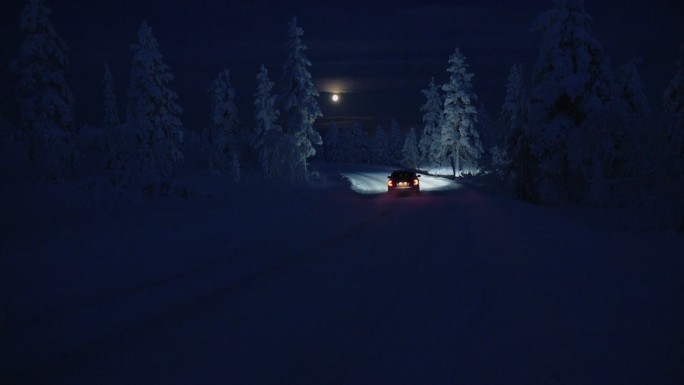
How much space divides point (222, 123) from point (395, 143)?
73.8 m

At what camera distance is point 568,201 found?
1010 inches

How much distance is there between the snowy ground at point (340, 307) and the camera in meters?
4.84

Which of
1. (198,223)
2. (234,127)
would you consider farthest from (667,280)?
(234,127)

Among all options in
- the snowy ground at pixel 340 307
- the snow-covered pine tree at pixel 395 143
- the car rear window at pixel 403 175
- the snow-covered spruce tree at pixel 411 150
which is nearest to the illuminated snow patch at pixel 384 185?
the car rear window at pixel 403 175

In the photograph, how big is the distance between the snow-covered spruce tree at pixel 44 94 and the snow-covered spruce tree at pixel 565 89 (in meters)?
31.4

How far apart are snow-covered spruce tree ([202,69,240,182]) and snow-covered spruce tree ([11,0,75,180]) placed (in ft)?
85.8

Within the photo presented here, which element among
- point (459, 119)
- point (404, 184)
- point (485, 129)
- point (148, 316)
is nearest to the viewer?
point (148, 316)

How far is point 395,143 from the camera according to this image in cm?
12938

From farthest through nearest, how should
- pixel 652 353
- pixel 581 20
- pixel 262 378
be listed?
pixel 581 20 < pixel 652 353 < pixel 262 378

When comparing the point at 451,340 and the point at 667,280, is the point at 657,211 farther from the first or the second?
the point at 451,340

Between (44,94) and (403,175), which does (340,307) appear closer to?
(403,175)

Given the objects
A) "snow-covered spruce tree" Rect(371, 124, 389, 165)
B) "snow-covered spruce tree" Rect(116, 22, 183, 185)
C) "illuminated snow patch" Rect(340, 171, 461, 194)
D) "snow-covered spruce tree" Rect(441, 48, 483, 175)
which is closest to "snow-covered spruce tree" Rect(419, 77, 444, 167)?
"snow-covered spruce tree" Rect(441, 48, 483, 175)

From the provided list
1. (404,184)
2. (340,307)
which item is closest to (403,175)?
(404,184)

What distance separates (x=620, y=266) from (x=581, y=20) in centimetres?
1922
